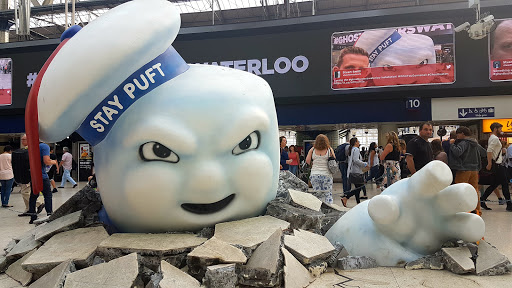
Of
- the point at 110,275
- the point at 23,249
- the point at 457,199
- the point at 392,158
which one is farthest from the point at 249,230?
the point at 392,158

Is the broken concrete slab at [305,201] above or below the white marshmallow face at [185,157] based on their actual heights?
below

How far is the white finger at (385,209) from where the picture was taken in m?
2.79

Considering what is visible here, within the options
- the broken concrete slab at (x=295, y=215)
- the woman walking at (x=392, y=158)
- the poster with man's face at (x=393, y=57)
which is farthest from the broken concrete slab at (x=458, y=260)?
the poster with man's face at (x=393, y=57)

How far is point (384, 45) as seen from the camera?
1049 centimetres

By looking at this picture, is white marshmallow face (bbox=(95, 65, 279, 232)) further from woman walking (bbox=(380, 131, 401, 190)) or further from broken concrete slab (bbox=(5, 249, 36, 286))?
woman walking (bbox=(380, 131, 401, 190))

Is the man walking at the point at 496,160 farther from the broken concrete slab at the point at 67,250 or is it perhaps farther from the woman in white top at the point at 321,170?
the broken concrete slab at the point at 67,250

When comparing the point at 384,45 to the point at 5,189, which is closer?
the point at 5,189

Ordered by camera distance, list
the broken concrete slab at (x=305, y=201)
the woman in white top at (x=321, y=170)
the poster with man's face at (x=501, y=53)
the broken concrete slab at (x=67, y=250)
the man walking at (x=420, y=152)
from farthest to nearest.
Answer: the poster with man's face at (x=501, y=53) < the woman in white top at (x=321, y=170) < the man walking at (x=420, y=152) < the broken concrete slab at (x=305, y=201) < the broken concrete slab at (x=67, y=250)

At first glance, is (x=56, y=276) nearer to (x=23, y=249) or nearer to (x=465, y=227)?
(x=23, y=249)

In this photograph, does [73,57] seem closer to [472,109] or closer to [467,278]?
[467,278]

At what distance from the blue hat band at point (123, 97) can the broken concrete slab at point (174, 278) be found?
1.04 meters

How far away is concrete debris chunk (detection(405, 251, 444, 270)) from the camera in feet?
9.38

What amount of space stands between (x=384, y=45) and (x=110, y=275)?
9906 millimetres

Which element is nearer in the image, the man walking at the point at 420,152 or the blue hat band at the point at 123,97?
the blue hat band at the point at 123,97
